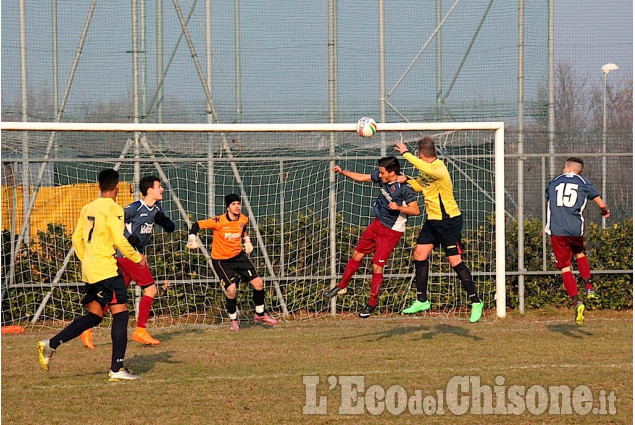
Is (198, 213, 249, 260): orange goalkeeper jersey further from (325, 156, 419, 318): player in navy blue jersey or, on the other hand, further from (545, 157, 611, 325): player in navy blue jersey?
(545, 157, 611, 325): player in navy blue jersey

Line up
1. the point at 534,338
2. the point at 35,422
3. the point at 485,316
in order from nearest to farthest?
the point at 35,422
the point at 534,338
the point at 485,316

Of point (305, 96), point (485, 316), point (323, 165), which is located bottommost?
point (485, 316)

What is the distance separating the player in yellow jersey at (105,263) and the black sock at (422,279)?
12.3 ft

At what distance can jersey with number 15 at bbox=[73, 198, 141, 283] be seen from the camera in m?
9.27

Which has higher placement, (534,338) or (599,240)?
(599,240)

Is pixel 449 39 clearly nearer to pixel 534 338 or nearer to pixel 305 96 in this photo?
pixel 305 96

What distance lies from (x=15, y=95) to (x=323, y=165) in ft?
17.3

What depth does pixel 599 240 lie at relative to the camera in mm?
15438

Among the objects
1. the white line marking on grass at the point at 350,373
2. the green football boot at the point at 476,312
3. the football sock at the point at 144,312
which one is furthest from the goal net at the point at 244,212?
the white line marking on grass at the point at 350,373

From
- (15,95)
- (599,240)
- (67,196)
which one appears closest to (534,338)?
(599,240)

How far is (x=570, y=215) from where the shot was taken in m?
12.1

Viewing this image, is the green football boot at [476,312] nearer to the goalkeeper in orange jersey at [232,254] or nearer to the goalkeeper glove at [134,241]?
the goalkeeper in orange jersey at [232,254]

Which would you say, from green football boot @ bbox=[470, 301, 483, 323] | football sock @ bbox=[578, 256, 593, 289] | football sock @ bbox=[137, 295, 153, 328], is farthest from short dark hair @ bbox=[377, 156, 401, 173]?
football sock @ bbox=[137, 295, 153, 328]

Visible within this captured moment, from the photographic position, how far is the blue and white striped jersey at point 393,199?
1188 cm
